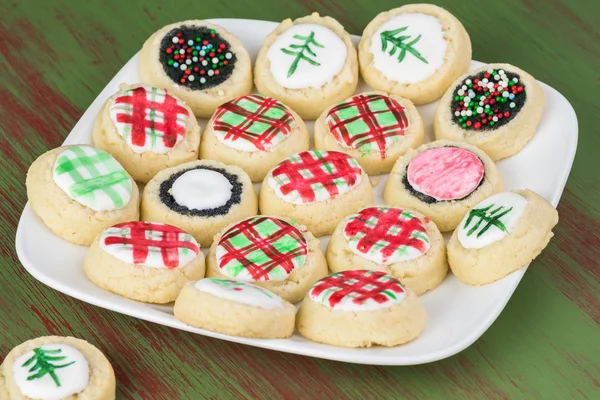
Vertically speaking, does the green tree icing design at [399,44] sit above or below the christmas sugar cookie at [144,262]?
above

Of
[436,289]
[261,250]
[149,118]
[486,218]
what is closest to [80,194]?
[149,118]

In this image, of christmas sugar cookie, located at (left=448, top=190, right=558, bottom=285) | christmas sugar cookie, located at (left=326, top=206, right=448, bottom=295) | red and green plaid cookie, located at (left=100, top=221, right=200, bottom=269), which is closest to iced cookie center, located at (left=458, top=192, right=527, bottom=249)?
christmas sugar cookie, located at (left=448, top=190, right=558, bottom=285)

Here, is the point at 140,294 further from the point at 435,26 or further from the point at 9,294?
the point at 435,26

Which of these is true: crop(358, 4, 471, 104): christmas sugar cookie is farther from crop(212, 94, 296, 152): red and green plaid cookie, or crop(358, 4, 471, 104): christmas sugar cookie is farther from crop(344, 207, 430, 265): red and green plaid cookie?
crop(344, 207, 430, 265): red and green plaid cookie

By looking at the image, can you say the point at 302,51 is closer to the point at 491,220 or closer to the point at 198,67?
the point at 198,67

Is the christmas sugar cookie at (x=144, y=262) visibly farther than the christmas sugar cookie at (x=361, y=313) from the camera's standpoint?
Yes

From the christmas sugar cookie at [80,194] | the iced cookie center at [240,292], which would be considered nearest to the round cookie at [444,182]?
the iced cookie center at [240,292]

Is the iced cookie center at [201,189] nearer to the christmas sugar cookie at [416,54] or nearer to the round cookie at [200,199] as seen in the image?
the round cookie at [200,199]
